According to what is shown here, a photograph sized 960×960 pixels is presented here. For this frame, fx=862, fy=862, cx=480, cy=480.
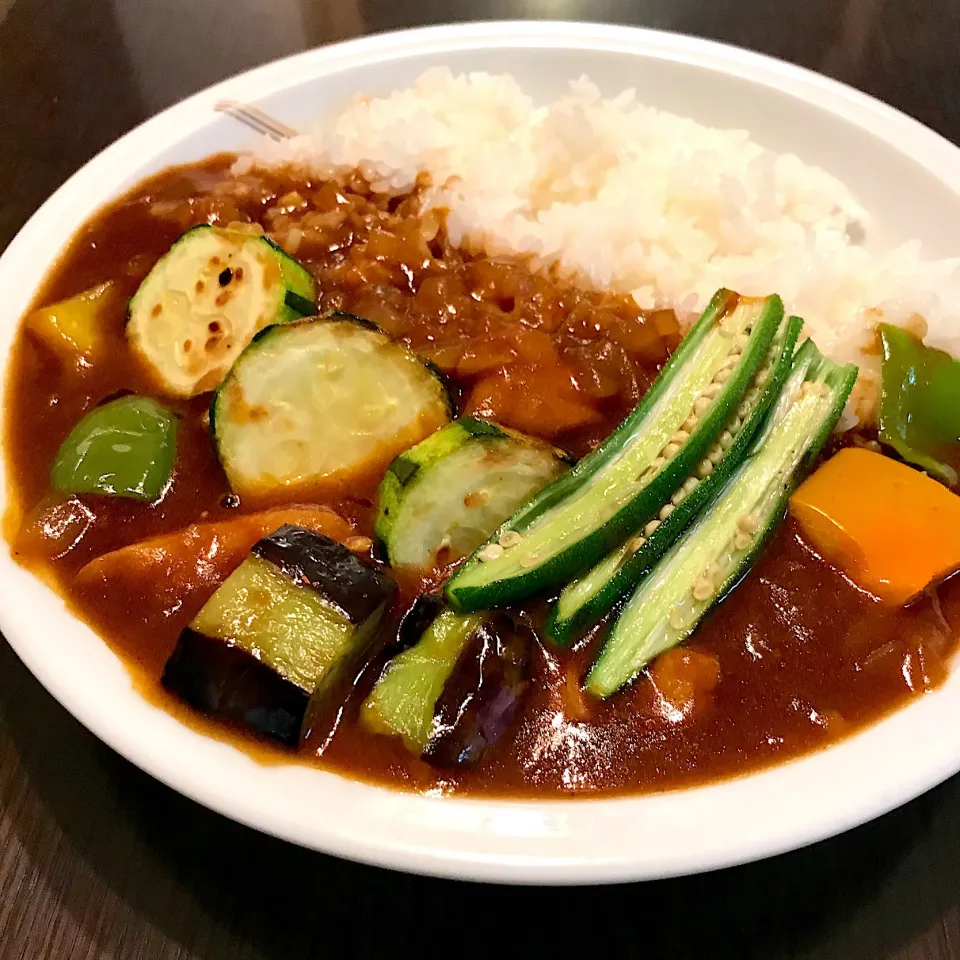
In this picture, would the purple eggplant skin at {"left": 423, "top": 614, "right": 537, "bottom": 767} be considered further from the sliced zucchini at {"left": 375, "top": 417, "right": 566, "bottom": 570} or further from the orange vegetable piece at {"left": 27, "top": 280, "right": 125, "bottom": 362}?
the orange vegetable piece at {"left": 27, "top": 280, "right": 125, "bottom": 362}

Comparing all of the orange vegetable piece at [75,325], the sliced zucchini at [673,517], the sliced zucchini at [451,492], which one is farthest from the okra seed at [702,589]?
the orange vegetable piece at [75,325]

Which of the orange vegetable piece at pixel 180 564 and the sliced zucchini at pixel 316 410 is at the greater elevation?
the sliced zucchini at pixel 316 410

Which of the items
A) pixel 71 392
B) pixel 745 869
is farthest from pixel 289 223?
pixel 745 869

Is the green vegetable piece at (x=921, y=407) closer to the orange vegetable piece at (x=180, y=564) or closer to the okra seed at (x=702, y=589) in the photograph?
the okra seed at (x=702, y=589)

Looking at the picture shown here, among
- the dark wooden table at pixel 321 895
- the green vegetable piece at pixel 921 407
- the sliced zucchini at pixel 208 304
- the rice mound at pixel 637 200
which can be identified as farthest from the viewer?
the rice mound at pixel 637 200

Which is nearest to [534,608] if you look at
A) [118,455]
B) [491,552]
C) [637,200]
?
[491,552]

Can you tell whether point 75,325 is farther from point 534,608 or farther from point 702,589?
point 702,589

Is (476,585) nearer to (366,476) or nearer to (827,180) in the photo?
(366,476)

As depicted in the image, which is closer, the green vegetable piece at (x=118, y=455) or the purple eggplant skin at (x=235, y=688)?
the purple eggplant skin at (x=235, y=688)

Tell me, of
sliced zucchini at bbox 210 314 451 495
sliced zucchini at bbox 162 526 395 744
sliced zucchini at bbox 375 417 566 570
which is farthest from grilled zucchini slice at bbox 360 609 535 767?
sliced zucchini at bbox 210 314 451 495
